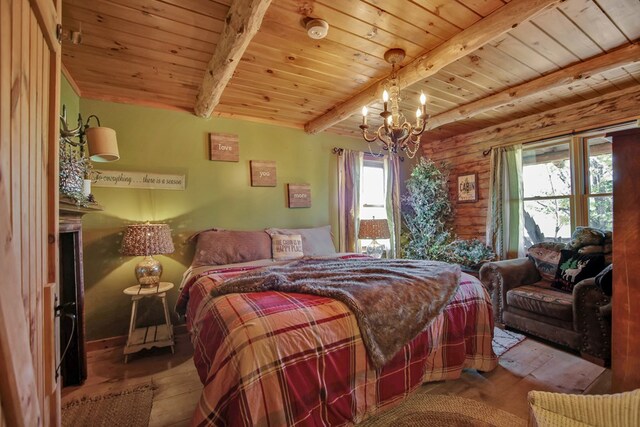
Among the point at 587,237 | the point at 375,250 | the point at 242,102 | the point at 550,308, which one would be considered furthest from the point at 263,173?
the point at 587,237

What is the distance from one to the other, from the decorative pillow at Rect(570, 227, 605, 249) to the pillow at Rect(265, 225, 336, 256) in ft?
7.67

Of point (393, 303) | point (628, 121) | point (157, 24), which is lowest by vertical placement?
point (393, 303)

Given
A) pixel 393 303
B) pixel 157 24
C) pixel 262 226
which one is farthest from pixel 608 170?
pixel 157 24

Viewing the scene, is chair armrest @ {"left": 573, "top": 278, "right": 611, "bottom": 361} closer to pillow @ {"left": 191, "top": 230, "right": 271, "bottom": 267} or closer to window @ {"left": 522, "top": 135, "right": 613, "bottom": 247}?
window @ {"left": 522, "top": 135, "right": 613, "bottom": 247}

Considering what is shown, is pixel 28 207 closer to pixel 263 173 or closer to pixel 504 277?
pixel 263 173

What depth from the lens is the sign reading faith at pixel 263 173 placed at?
3393 millimetres

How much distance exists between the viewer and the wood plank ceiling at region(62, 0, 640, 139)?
171cm

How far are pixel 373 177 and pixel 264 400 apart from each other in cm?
366

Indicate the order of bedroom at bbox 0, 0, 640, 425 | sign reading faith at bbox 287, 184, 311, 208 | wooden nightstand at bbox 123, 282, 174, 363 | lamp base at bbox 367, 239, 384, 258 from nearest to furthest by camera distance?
bedroom at bbox 0, 0, 640, 425 → wooden nightstand at bbox 123, 282, 174, 363 → sign reading faith at bbox 287, 184, 311, 208 → lamp base at bbox 367, 239, 384, 258

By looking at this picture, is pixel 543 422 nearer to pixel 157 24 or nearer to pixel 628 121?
pixel 157 24

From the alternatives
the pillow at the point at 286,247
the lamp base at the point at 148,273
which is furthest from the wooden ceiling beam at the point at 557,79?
the lamp base at the point at 148,273

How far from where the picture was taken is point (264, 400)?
44.3 inches

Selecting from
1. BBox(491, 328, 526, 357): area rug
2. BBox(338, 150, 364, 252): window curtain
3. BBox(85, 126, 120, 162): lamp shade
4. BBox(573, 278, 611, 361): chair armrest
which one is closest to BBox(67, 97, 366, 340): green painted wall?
BBox(338, 150, 364, 252): window curtain

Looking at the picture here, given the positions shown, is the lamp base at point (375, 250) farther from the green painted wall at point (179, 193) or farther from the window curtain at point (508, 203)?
the window curtain at point (508, 203)
